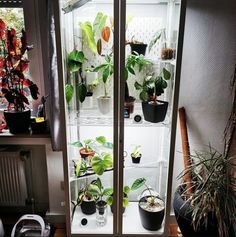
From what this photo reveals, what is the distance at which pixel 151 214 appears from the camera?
1698 mm

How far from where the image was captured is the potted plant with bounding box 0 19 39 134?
5.16 feet

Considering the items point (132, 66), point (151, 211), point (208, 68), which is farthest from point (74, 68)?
point (151, 211)

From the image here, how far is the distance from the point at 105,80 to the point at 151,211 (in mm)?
1008

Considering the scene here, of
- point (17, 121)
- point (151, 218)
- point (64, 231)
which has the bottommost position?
point (64, 231)

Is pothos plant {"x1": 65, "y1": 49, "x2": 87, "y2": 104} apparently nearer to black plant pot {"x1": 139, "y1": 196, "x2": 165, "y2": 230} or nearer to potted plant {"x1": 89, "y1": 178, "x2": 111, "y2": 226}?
potted plant {"x1": 89, "y1": 178, "x2": 111, "y2": 226}

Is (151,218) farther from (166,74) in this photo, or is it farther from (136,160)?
(166,74)

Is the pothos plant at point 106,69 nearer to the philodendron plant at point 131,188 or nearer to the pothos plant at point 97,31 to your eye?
the pothos plant at point 97,31

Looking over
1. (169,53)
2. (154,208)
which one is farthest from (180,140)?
(169,53)

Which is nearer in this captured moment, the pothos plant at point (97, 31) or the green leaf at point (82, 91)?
the pothos plant at point (97, 31)

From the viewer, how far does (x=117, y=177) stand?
1622 mm

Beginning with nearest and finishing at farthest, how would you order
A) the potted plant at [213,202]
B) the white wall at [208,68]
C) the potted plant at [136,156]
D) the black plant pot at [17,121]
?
the potted plant at [213,202] < the white wall at [208,68] < the black plant pot at [17,121] < the potted plant at [136,156]

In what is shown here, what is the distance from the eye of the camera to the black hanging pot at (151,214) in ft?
5.58

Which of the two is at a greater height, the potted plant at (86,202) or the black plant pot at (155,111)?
the black plant pot at (155,111)

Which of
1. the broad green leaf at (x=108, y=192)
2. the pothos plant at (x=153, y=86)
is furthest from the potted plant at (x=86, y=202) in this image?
the pothos plant at (x=153, y=86)
